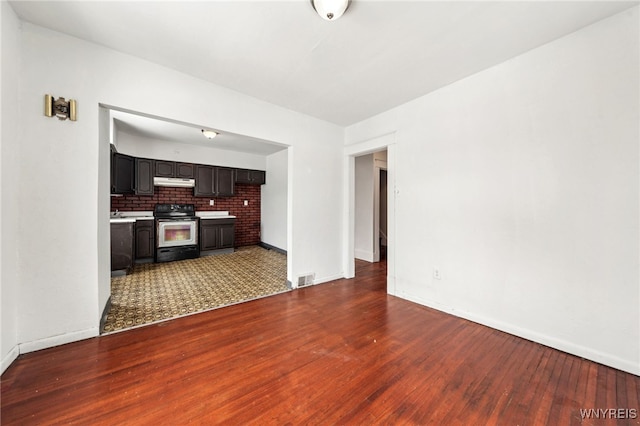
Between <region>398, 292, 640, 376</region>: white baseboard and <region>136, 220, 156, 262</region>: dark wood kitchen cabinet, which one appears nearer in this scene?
<region>398, 292, 640, 376</region>: white baseboard

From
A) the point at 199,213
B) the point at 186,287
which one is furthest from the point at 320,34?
the point at 199,213

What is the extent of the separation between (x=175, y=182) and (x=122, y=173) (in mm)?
946

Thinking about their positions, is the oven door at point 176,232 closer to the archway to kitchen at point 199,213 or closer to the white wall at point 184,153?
the archway to kitchen at point 199,213

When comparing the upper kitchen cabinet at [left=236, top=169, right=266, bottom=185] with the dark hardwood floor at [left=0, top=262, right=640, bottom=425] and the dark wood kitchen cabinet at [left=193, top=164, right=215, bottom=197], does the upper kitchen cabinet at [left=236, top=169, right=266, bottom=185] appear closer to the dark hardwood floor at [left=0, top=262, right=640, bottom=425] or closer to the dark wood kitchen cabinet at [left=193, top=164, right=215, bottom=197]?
the dark wood kitchen cabinet at [left=193, top=164, right=215, bottom=197]

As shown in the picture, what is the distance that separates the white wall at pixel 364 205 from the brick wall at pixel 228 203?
3.17 metres

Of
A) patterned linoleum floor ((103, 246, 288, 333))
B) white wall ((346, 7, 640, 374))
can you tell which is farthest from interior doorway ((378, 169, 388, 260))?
white wall ((346, 7, 640, 374))

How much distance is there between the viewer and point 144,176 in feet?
15.8

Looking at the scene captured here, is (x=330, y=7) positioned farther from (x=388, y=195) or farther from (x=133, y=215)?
(x=133, y=215)

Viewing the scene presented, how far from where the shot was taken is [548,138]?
2006 millimetres

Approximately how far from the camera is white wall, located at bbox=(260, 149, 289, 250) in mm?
5719

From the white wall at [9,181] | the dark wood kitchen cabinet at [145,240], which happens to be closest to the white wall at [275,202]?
the dark wood kitchen cabinet at [145,240]

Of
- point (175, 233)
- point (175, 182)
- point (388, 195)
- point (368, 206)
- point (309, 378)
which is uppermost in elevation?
point (175, 182)

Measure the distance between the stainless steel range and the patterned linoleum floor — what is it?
0.64 feet

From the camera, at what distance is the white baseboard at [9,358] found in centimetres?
158
